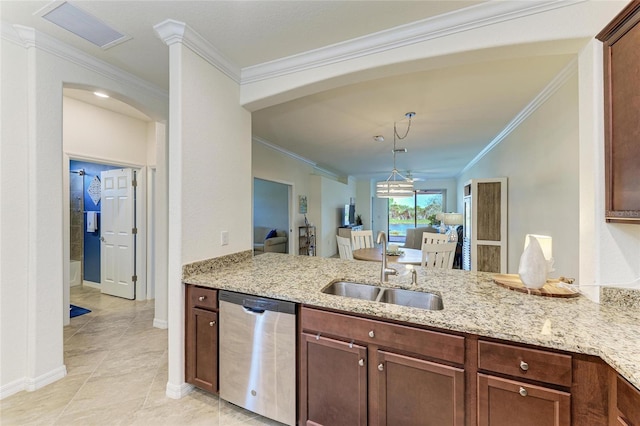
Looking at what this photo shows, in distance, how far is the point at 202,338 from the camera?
191 centimetres

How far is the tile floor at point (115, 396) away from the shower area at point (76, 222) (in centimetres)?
250

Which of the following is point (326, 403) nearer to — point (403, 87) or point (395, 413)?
point (395, 413)

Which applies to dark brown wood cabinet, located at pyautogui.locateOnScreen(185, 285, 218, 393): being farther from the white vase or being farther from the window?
the window

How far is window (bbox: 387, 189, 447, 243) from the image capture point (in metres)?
10.4

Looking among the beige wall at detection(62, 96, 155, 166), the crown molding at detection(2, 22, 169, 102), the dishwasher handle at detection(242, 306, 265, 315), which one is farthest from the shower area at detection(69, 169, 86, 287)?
the dishwasher handle at detection(242, 306, 265, 315)

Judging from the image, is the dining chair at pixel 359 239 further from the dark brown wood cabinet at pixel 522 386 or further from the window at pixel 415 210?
the window at pixel 415 210

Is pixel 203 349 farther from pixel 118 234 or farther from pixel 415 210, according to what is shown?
pixel 415 210

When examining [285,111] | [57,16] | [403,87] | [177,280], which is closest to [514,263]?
[403,87]

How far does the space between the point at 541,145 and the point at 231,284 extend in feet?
11.5

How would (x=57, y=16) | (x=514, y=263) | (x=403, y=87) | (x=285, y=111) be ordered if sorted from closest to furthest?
(x=57, y=16), (x=403, y=87), (x=285, y=111), (x=514, y=263)

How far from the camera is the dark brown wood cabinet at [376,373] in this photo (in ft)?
4.10

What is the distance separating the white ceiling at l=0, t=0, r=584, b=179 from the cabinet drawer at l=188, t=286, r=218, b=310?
1.86 m

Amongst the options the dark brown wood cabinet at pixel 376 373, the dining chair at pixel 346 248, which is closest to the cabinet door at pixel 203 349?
the dark brown wood cabinet at pixel 376 373

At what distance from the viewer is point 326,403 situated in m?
1.51
